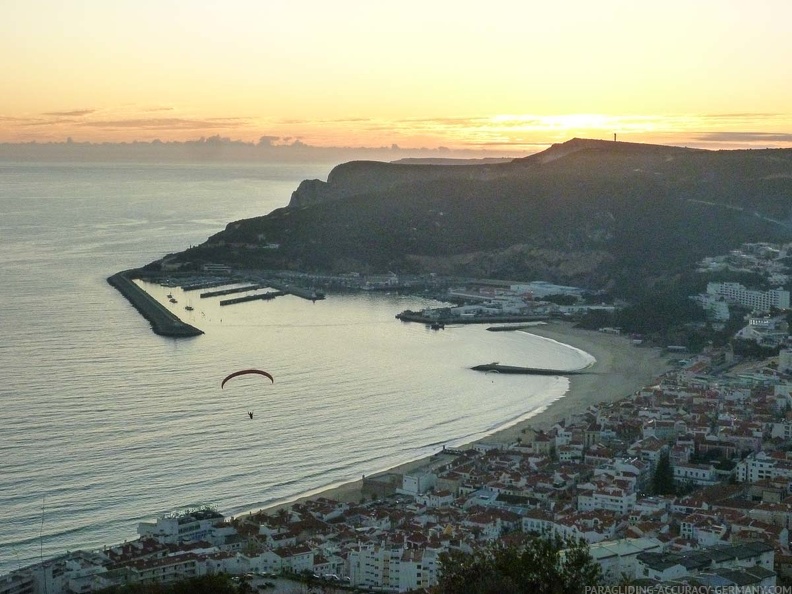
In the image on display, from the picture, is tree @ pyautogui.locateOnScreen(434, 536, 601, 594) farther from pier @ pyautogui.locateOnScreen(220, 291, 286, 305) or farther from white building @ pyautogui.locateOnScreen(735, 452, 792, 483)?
pier @ pyautogui.locateOnScreen(220, 291, 286, 305)

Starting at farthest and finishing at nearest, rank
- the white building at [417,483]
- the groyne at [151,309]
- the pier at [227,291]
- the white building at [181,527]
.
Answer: the pier at [227,291], the groyne at [151,309], the white building at [417,483], the white building at [181,527]

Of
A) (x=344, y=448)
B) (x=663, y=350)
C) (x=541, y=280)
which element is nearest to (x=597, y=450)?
(x=344, y=448)

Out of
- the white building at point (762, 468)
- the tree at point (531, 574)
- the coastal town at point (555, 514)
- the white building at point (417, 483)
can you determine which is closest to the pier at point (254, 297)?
the coastal town at point (555, 514)

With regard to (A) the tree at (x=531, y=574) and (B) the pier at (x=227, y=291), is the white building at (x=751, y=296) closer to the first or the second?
(B) the pier at (x=227, y=291)

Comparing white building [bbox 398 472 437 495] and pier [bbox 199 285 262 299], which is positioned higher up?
white building [bbox 398 472 437 495]

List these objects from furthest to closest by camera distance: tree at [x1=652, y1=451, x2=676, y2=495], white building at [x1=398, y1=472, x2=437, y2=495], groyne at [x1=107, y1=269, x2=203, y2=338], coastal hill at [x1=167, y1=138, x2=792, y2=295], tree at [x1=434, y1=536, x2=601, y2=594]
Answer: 1. coastal hill at [x1=167, y1=138, x2=792, y2=295]
2. groyne at [x1=107, y1=269, x2=203, y2=338]
3. tree at [x1=652, y1=451, x2=676, y2=495]
4. white building at [x1=398, y1=472, x2=437, y2=495]
5. tree at [x1=434, y1=536, x2=601, y2=594]

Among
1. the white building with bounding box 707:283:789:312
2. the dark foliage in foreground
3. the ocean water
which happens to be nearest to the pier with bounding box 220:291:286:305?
the ocean water
